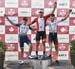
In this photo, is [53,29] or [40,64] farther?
[53,29]

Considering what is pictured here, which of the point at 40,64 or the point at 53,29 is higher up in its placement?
the point at 53,29

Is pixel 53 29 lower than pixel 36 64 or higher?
higher

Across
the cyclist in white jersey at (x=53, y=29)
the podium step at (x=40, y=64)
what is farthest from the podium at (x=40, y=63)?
the cyclist in white jersey at (x=53, y=29)

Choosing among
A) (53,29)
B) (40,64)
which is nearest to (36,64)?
(40,64)

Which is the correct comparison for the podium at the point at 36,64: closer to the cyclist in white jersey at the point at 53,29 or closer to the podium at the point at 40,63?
the podium at the point at 40,63

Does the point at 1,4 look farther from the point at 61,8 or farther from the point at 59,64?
the point at 59,64

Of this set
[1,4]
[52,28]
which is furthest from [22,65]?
[1,4]

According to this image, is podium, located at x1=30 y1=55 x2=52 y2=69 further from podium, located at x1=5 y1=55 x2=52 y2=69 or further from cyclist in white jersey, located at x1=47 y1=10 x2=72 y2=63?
cyclist in white jersey, located at x1=47 y1=10 x2=72 y2=63

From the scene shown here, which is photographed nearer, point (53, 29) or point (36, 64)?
point (36, 64)

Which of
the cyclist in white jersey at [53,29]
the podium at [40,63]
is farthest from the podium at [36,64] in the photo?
the cyclist in white jersey at [53,29]

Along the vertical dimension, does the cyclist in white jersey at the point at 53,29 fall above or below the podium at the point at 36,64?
above

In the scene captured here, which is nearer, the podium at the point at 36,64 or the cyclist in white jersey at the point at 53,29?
the podium at the point at 36,64

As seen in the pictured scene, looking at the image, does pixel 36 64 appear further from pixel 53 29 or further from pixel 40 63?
pixel 53 29

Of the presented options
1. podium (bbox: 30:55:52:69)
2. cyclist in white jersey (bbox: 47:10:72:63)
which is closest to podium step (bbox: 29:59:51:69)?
podium (bbox: 30:55:52:69)
